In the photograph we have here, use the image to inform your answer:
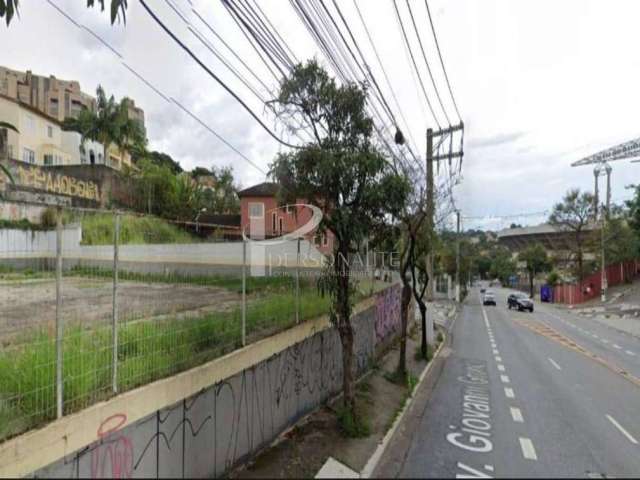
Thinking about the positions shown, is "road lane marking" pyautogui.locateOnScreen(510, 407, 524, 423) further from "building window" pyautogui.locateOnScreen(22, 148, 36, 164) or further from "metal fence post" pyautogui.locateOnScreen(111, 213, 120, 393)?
"building window" pyautogui.locateOnScreen(22, 148, 36, 164)

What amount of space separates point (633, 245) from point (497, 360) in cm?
4547

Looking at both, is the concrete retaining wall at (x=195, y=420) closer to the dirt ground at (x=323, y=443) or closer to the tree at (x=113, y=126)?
the dirt ground at (x=323, y=443)

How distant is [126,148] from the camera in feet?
146

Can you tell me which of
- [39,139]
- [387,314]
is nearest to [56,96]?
[39,139]

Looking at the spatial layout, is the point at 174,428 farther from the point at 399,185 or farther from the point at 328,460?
the point at 399,185

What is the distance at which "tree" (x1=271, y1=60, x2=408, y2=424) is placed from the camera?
21.5 feet

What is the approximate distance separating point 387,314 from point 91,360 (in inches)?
492

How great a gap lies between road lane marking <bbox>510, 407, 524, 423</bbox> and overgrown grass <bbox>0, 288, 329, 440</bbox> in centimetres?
557

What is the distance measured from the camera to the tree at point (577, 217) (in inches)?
2067

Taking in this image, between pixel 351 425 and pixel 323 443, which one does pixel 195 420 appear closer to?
pixel 323 443

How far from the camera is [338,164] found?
6406mm

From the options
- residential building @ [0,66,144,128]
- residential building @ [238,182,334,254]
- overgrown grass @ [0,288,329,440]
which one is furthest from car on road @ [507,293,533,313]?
residential building @ [0,66,144,128]

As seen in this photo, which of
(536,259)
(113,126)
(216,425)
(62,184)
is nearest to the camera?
(216,425)

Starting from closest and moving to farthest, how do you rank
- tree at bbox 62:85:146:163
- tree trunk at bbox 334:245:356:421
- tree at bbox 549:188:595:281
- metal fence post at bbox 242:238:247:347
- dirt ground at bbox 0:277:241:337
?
dirt ground at bbox 0:277:241:337 → metal fence post at bbox 242:238:247:347 → tree trunk at bbox 334:245:356:421 → tree at bbox 62:85:146:163 → tree at bbox 549:188:595:281
